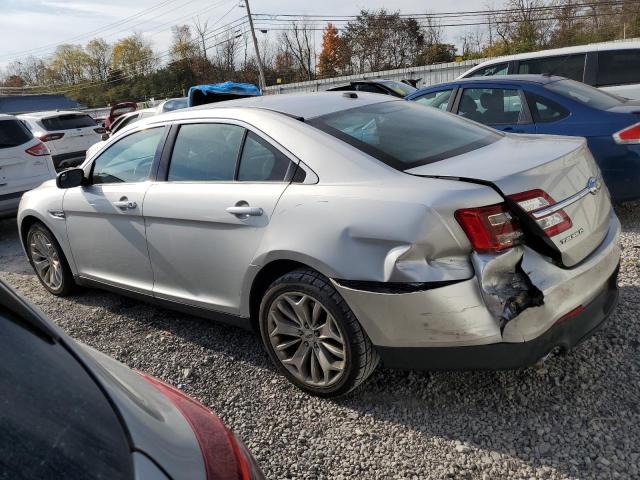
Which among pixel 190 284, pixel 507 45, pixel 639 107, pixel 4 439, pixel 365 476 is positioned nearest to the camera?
pixel 4 439

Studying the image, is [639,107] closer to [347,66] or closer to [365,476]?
[365,476]

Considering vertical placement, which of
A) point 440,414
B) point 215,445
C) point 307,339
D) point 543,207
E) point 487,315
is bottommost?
point 440,414

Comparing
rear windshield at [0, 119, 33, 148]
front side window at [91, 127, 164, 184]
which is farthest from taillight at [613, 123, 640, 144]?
rear windshield at [0, 119, 33, 148]

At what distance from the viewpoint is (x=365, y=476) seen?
2.32 meters

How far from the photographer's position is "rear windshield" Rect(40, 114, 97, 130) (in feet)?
41.4

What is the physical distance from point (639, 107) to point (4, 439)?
5624 mm

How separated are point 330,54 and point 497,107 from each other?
56167mm

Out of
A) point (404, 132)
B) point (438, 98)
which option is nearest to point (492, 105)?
point (438, 98)

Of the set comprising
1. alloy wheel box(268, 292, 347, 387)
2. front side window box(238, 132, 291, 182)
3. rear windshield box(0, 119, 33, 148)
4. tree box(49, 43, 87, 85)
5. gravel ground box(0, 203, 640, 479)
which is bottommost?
gravel ground box(0, 203, 640, 479)

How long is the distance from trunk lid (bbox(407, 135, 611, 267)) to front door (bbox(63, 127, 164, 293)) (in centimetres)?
200

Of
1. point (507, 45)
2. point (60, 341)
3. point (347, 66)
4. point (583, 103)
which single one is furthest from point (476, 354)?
point (347, 66)

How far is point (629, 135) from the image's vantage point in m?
4.81

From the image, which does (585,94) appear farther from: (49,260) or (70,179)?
(49,260)

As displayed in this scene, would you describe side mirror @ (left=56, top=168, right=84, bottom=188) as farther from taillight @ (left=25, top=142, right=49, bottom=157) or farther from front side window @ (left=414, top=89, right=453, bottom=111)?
taillight @ (left=25, top=142, right=49, bottom=157)
